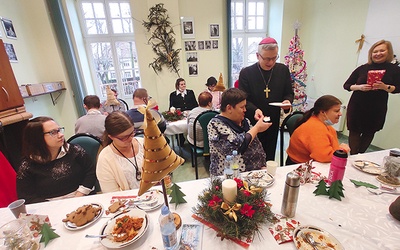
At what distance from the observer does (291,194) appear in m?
0.90

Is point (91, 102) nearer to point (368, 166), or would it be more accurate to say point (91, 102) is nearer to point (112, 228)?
point (112, 228)

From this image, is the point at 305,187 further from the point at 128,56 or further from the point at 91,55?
the point at 91,55

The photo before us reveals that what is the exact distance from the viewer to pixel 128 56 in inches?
181

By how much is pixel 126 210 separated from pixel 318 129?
4.72 feet

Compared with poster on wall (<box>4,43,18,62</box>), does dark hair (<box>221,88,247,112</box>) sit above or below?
below

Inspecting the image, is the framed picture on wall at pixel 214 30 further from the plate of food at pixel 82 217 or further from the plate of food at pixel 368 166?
the plate of food at pixel 82 217

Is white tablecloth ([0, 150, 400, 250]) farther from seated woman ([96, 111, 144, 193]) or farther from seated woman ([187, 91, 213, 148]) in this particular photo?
seated woman ([187, 91, 213, 148])

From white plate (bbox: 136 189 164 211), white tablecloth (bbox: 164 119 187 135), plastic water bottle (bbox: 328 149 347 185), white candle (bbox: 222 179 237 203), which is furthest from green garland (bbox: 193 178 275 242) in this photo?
white tablecloth (bbox: 164 119 187 135)

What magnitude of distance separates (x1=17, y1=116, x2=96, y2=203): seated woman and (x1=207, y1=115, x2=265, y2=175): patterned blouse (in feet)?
3.30

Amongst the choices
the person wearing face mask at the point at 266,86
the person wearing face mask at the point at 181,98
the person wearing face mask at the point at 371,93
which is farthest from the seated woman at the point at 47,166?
the person wearing face mask at the point at 371,93

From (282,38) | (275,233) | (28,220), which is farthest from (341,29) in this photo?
(28,220)

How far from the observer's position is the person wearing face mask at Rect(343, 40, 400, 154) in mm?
2076

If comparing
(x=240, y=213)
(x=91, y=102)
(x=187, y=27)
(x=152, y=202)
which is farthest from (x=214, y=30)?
(x=240, y=213)

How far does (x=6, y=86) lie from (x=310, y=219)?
2580 millimetres
